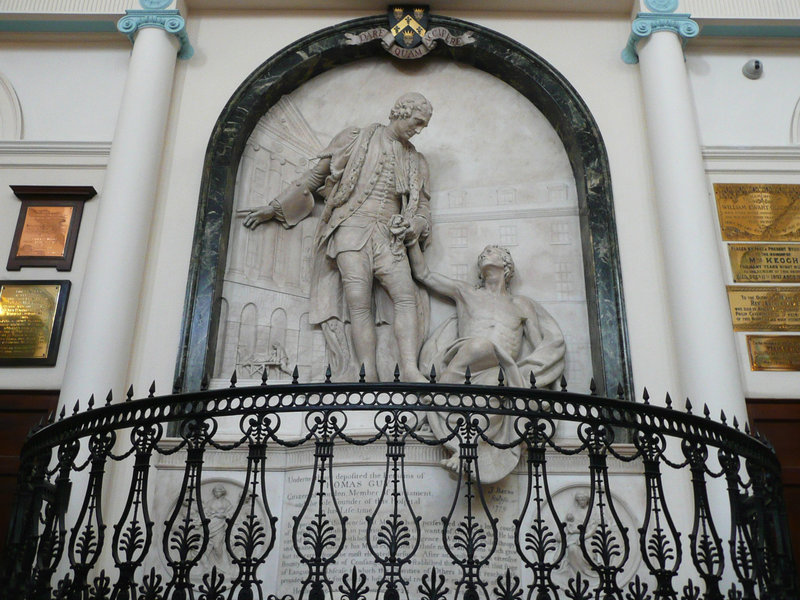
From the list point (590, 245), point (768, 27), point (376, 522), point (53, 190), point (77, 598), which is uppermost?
point (768, 27)

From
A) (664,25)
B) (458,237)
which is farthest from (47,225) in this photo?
(664,25)

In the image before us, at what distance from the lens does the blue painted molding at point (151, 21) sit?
6457 millimetres

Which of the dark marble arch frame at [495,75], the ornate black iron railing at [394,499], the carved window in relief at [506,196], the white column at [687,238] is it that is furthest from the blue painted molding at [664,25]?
the ornate black iron railing at [394,499]

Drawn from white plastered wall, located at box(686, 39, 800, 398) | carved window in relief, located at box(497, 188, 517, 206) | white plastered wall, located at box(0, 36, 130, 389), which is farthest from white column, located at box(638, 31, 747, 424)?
white plastered wall, located at box(0, 36, 130, 389)

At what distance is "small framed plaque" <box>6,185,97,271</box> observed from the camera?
5.91 metres

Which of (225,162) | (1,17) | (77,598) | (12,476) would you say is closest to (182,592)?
(77,598)

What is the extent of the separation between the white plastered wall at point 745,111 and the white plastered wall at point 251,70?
515mm

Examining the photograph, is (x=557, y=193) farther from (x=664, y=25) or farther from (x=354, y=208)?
(x=354, y=208)

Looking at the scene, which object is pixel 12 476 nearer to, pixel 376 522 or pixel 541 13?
pixel 376 522

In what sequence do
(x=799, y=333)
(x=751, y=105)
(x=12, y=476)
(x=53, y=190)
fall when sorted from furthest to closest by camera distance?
(x=751, y=105), (x=53, y=190), (x=799, y=333), (x=12, y=476)

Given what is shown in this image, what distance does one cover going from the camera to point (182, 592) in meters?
3.26

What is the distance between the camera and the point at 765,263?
5.87 metres

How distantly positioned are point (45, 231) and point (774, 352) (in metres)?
5.28

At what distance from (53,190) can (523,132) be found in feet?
12.3
